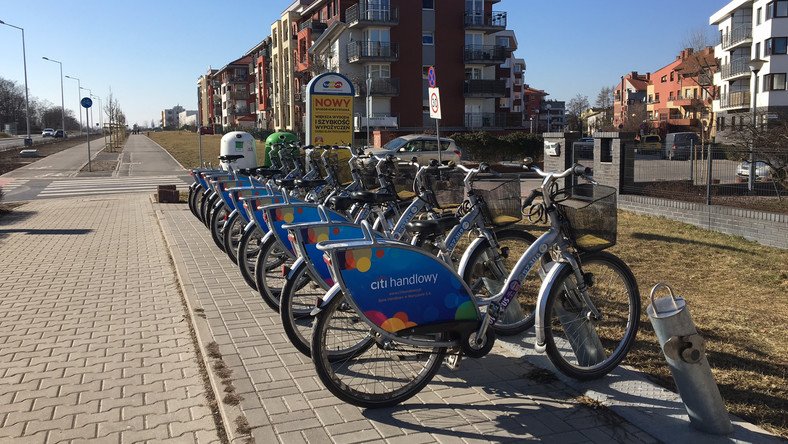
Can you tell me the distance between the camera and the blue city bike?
361 cm

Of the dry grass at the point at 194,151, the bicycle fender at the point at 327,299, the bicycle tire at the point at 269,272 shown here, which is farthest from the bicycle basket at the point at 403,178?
the dry grass at the point at 194,151

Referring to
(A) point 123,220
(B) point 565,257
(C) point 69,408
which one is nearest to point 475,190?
(B) point 565,257

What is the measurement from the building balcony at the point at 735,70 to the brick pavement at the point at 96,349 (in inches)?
2275

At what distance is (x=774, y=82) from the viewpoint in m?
51.6

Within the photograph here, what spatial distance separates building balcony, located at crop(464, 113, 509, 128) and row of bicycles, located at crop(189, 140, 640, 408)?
43601mm

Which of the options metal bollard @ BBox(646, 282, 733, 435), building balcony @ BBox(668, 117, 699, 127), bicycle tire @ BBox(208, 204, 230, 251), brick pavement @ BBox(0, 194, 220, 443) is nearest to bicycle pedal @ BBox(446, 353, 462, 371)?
metal bollard @ BBox(646, 282, 733, 435)

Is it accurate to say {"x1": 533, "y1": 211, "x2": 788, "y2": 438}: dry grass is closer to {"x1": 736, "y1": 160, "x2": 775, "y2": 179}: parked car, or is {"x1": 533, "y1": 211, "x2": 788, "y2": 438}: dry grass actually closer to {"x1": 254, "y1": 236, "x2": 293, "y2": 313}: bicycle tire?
{"x1": 736, "y1": 160, "x2": 775, "y2": 179}: parked car

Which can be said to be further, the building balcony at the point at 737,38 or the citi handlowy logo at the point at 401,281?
the building balcony at the point at 737,38

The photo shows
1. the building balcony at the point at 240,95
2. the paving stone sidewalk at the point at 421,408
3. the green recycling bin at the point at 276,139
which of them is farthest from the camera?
the building balcony at the point at 240,95

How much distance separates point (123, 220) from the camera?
13273mm

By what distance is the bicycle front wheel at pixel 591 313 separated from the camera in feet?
13.3

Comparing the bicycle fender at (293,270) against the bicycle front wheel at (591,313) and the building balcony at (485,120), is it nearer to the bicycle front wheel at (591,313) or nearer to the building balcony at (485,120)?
the bicycle front wheel at (591,313)

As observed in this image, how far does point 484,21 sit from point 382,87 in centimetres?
926

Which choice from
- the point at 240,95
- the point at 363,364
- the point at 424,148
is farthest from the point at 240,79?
the point at 363,364
